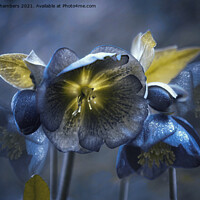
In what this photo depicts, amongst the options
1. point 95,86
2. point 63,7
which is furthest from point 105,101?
point 63,7

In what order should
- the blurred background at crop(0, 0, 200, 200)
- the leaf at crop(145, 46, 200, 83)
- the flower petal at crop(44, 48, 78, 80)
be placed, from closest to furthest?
the flower petal at crop(44, 48, 78, 80)
the leaf at crop(145, 46, 200, 83)
the blurred background at crop(0, 0, 200, 200)

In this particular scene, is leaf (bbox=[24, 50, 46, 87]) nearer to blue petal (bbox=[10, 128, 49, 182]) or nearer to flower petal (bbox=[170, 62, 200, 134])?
blue petal (bbox=[10, 128, 49, 182])

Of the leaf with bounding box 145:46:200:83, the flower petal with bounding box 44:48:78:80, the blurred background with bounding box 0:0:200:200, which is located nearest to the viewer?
the flower petal with bounding box 44:48:78:80

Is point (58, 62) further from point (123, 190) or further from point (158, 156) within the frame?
point (123, 190)

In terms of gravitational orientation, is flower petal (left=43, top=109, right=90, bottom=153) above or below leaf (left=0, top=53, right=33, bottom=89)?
below

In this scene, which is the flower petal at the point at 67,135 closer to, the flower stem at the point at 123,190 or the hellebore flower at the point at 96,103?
the hellebore flower at the point at 96,103

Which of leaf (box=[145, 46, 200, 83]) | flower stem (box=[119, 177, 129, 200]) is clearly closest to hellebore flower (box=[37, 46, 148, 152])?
leaf (box=[145, 46, 200, 83])

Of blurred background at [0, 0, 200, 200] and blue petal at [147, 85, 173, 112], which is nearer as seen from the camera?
blue petal at [147, 85, 173, 112]
